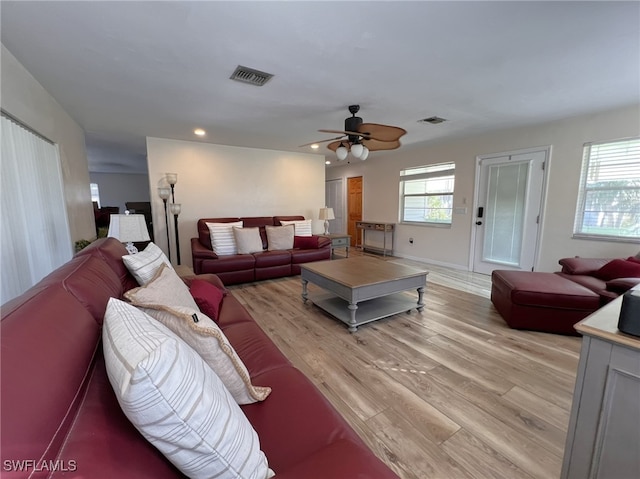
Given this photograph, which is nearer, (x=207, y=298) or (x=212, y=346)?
(x=212, y=346)

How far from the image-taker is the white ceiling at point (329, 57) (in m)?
1.55

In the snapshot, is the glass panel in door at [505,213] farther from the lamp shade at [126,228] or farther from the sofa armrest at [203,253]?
the lamp shade at [126,228]

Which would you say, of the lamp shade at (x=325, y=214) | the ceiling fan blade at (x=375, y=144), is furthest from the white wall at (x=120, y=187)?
the ceiling fan blade at (x=375, y=144)

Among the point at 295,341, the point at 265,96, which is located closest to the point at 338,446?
the point at 295,341

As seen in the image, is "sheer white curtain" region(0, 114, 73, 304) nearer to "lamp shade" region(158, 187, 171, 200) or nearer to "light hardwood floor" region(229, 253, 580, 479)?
"lamp shade" region(158, 187, 171, 200)

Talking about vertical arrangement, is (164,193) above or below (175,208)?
above

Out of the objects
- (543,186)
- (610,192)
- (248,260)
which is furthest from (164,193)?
(610,192)

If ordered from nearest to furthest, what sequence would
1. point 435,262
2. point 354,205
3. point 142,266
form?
point 142,266 → point 435,262 → point 354,205

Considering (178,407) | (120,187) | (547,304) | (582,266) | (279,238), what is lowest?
(547,304)

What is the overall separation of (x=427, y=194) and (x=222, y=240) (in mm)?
3946

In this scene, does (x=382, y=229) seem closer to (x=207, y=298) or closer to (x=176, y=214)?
(x=176, y=214)

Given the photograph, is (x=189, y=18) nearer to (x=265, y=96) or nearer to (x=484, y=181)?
(x=265, y=96)

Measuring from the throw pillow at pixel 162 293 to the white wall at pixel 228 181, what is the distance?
346 cm

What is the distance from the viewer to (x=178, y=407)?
1.92ft
